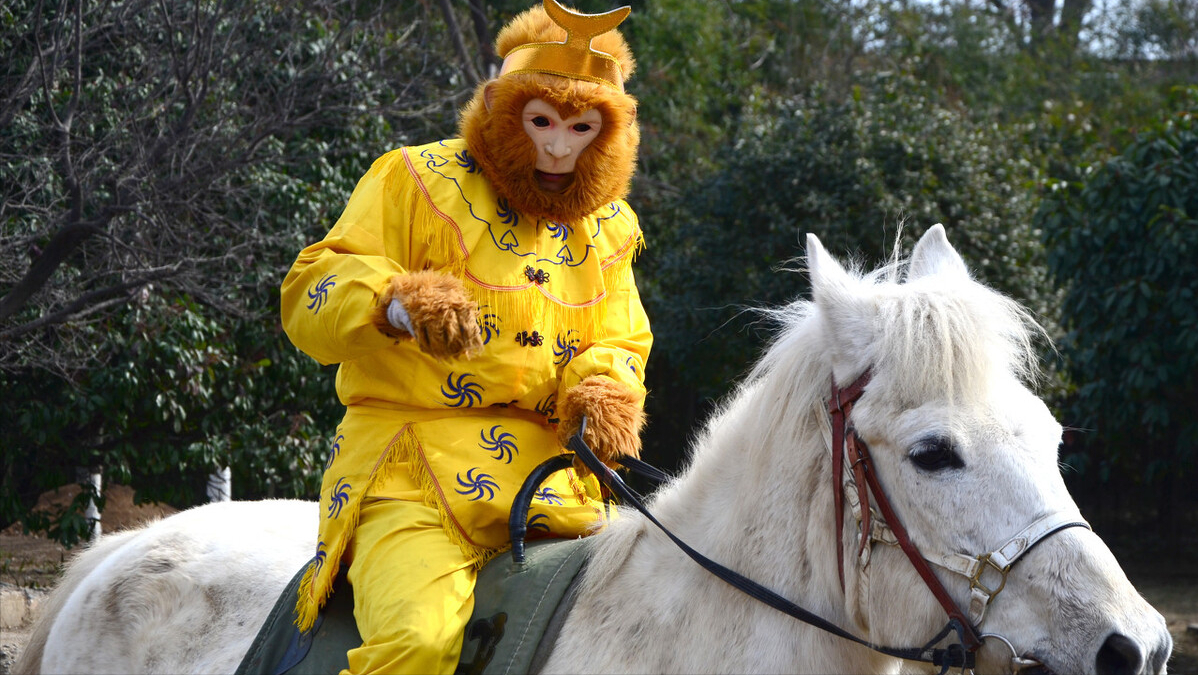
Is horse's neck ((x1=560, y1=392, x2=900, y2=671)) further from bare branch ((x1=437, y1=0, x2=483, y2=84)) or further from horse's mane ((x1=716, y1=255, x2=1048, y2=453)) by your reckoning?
bare branch ((x1=437, y1=0, x2=483, y2=84))

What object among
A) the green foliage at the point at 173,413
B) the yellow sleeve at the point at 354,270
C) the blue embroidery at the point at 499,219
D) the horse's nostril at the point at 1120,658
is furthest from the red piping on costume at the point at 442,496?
the green foliage at the point at 173,413

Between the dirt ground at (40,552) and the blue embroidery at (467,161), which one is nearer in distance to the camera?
the blue embroidery at (467,161)

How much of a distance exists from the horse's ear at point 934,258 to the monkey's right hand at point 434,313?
0.87m

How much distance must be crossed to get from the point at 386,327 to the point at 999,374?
3.77 ft

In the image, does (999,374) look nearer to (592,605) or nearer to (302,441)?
(592,605)

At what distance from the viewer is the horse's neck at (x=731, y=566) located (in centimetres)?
188

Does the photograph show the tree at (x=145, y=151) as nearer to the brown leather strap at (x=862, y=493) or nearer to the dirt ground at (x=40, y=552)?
the dirt ground at (x=40, y=552)

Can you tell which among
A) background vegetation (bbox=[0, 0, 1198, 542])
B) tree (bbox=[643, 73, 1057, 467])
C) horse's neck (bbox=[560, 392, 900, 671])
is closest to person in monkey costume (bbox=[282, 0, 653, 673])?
horse's neck (bbox=[560, 392, 900, 671])

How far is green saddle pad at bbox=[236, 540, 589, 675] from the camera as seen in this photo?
2086 mm

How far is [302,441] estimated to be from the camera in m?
6.55

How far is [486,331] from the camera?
7.60ft

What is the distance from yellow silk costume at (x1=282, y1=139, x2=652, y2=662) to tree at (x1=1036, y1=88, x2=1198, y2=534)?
5.93 metres

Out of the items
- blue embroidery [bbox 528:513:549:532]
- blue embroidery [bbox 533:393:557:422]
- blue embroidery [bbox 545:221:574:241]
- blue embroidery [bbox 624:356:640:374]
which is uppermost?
blue embroidery [bbox 545:221:574:241]

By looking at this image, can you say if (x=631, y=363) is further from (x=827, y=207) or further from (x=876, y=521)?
(x=827, y=207)
